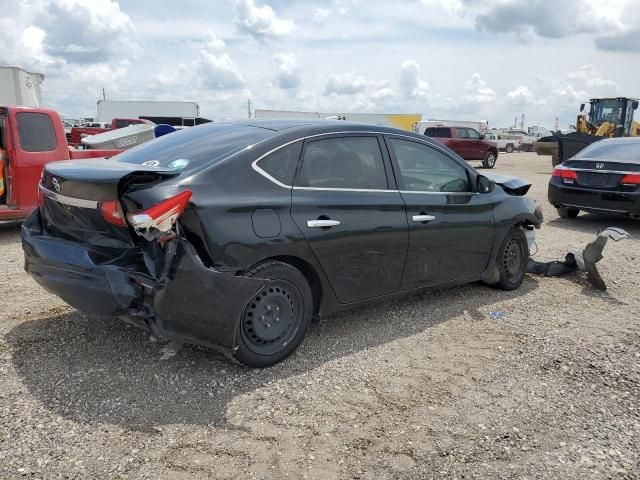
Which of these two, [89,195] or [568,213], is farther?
[568,213]

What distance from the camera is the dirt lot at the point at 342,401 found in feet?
8.91

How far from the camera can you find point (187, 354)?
149 inches

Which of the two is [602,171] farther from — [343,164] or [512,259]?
[343,164]

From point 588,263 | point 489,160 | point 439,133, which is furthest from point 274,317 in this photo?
point 489,160

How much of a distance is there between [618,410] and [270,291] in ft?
7.34

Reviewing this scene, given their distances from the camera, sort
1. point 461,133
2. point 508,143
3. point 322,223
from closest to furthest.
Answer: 1. point 322,223
2. point 461,133
3. point 508,143

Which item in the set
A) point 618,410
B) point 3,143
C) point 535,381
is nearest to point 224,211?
point 535,381

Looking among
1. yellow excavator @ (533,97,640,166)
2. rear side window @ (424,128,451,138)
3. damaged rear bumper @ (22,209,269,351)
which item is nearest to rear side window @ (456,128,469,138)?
rear side window @ (424,128,451,138)

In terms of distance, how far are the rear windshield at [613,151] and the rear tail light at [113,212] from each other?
842cm

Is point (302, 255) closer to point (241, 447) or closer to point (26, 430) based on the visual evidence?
point (241, 447)

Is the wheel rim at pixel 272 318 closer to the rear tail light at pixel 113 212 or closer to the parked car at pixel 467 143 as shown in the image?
the rear tail light at pixel 113 212

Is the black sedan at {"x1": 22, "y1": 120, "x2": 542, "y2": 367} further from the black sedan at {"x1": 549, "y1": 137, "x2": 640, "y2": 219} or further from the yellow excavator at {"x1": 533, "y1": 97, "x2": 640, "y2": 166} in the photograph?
the yellow excavator at {"x1": 533, "y1": 97, "x2": 640, "y2": 166}

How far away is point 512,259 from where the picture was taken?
5.57m

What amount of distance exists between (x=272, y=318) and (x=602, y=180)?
7.39 meters
